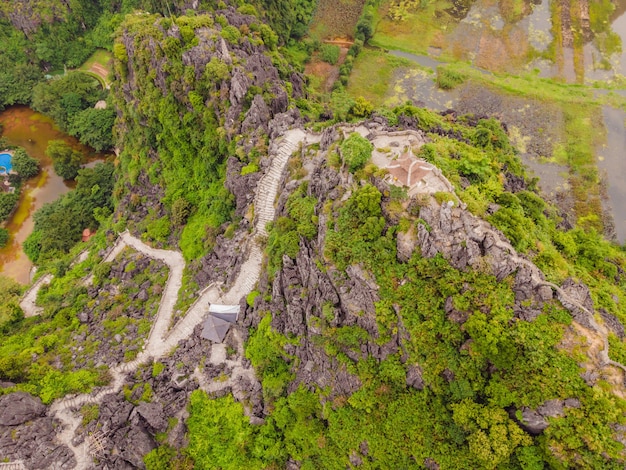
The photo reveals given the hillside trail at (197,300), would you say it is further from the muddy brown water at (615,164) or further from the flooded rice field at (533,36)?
the flooded rice field at (533,36)

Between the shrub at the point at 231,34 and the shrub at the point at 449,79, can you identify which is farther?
the shrub at the point at 449,79

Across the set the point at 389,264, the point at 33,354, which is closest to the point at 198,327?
the point at 33,354

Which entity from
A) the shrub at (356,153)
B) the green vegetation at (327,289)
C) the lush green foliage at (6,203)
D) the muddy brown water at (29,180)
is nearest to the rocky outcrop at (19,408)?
the green vegetation at (327,289)

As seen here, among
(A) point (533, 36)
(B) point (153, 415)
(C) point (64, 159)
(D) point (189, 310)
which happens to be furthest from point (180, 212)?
(A) point (533, 36)

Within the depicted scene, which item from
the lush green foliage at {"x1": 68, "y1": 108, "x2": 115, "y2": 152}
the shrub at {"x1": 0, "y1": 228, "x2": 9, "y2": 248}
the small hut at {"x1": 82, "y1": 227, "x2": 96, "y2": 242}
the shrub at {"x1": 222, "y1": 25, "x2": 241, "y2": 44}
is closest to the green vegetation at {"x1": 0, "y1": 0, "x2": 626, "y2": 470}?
the shrub at {"x1": 222, "y1": 25, "x2": 241, "y2": 44}

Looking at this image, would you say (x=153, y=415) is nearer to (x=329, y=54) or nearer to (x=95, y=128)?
(x=95, y=128)

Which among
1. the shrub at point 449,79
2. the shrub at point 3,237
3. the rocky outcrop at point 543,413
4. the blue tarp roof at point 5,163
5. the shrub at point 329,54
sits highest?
the shrub at point 329,54

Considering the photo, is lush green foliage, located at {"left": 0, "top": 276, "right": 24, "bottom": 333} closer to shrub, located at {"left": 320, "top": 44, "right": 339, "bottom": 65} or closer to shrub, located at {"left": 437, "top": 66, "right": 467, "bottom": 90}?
shrub, located at {"left": 320, "top": 44, "right": 339, "bottom": 65}

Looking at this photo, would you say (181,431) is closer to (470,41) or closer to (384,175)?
(384,175)
